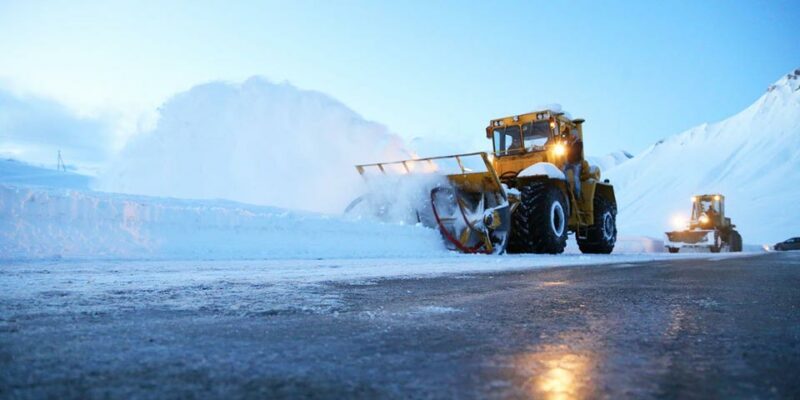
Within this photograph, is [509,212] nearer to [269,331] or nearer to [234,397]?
[269,331]

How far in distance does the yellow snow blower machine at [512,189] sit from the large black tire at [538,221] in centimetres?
2

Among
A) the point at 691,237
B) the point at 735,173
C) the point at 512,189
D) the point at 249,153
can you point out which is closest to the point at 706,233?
the point at 691,237

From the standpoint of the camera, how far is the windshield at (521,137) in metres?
11.2

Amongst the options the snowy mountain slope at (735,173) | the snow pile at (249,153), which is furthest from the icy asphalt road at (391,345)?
the snowy mountain slope at (735,173)

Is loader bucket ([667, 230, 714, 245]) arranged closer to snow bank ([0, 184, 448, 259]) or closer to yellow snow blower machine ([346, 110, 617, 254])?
yellow snow blower machine ([346, 110, 617, 254])

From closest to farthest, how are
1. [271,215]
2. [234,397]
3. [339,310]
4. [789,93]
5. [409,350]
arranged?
[234,397], [409,350], [339,310], [271,215], [789,93]

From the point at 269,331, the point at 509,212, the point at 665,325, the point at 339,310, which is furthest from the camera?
the point at 509,212

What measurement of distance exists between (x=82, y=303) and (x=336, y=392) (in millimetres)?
1810

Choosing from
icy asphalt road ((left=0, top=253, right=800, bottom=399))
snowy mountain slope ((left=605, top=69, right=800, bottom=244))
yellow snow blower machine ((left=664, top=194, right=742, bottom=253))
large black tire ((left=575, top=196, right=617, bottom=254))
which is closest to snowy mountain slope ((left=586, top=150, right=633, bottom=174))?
snowy mountain slope ((left=605, top=69, right=800, bottom=244))

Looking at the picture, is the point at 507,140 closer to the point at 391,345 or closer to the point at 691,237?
the point at 391,345

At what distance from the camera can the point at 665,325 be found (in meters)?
1.88

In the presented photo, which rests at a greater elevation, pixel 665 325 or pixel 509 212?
pixel 509 212

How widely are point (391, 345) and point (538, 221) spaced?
8921 millimetres

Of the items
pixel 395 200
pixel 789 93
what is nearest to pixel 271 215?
pixel 395 200
